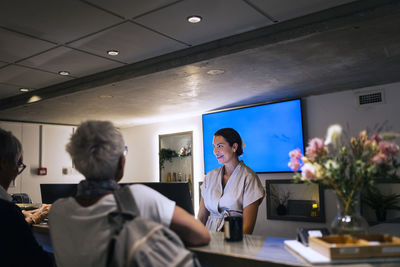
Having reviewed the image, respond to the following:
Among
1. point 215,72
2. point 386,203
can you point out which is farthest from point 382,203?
point 215,72

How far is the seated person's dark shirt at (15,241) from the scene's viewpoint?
1.72 m

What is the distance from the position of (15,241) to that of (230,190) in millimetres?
1416

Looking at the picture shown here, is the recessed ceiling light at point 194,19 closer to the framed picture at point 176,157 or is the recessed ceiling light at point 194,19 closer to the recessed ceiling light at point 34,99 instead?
the recessed ceiling light at point 34,99

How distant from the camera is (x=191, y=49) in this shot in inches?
142

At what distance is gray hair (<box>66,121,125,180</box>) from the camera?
51.5 inches

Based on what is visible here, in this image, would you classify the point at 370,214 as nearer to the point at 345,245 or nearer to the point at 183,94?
the point at 183,94

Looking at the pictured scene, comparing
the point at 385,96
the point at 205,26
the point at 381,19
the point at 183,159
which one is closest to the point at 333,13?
the point at 381,19

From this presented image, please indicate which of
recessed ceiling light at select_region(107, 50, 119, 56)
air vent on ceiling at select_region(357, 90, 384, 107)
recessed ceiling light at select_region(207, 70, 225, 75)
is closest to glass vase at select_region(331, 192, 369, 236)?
recessed ceiling light at select_region(207, 70, 225, 75)

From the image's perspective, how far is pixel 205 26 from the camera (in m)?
3.09

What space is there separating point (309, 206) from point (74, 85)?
3.92 meters

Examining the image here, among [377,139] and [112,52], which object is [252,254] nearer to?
[377,139]

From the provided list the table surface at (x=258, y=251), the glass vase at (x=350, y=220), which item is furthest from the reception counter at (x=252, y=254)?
the glass vase at (x=350, y=220)

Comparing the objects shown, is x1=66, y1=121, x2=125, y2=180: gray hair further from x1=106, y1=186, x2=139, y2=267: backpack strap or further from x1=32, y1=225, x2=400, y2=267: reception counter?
x1=32, y1=225, x2=400, y2=267: reception counter

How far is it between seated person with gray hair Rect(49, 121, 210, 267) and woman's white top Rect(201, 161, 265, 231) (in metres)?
1.15
